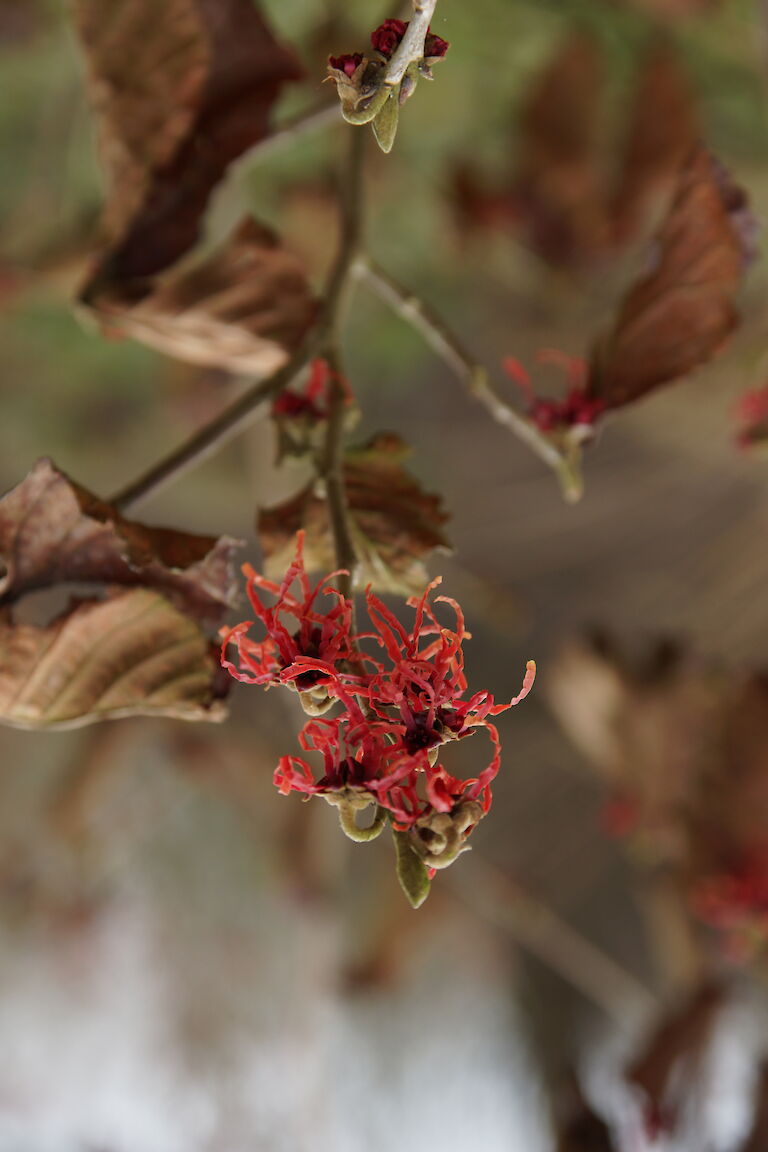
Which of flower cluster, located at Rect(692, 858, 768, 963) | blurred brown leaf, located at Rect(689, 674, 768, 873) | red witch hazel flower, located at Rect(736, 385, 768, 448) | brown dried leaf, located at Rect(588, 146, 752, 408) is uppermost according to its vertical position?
brown dried leaf, located at Rect(588, 146, 752, 408)

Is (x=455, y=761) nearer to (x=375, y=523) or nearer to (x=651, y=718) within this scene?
(x=651, y=718)

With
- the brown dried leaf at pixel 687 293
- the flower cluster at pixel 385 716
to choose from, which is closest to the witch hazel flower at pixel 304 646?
the flower cluster at pixel 385 716

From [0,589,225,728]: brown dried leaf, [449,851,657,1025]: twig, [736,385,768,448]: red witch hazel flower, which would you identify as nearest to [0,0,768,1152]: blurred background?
[449,851,657,1025]: twig

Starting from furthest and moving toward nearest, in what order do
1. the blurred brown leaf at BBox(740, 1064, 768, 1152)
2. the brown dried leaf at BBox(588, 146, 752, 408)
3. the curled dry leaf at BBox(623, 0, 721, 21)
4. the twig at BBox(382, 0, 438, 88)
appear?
the curled dry leaf at BBox(623, 0, 721, 21) → the blurred brown leaf at BBox(740, 1064, 768, 1152) → the brown dried leaf at BBox(588, 146, 752, 408) → the twig at BBox(382, 0, 438, 88)

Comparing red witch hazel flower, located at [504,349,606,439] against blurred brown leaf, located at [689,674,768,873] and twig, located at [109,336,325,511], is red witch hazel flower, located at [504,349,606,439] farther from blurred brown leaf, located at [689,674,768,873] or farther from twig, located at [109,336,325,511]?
blurred brown leaf, located at [689,674,768,873]

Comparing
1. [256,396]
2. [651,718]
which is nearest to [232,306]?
[256,396]

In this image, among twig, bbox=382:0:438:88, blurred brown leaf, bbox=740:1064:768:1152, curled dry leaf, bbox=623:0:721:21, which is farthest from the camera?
curled dry leaf, bbox=623:0:721:21
